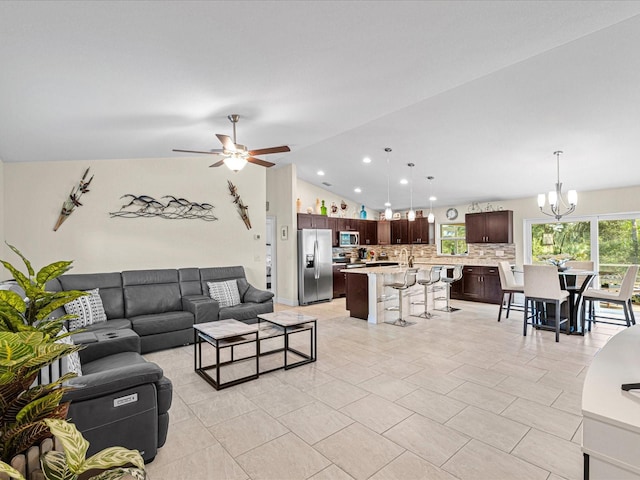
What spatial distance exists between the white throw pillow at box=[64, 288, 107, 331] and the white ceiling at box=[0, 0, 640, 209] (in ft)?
6.00

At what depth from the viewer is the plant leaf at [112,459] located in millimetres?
825

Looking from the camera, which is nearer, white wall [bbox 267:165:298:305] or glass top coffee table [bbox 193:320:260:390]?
glass top coffee table [bbox 193:320:260:390]

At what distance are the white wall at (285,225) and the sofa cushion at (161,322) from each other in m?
2.92

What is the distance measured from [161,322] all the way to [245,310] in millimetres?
1151

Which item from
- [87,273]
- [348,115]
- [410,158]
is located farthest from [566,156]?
[87,273]

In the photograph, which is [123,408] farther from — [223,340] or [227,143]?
[227,143]

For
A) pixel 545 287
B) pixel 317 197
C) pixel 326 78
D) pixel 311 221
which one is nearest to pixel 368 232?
pixel 317 197

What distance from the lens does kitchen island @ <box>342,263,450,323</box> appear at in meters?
5.52

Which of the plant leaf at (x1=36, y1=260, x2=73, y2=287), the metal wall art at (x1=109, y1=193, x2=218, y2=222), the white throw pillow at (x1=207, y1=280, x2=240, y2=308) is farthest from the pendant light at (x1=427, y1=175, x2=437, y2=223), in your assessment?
the plant leaf at (x1=36, y1=260, x2=73, y2=287)

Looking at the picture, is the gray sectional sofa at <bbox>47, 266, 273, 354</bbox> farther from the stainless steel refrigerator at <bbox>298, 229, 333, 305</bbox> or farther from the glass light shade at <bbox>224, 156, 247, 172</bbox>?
the glass light shade at <bbox>224, 156, 247, 172</bbox>

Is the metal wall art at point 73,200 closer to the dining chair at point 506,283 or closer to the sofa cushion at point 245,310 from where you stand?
the sofa cushion at point 245,310

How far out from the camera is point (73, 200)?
4562 millimetres

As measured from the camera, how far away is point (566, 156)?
483cm

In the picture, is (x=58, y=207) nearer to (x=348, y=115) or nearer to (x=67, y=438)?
(x=348, y=115)
